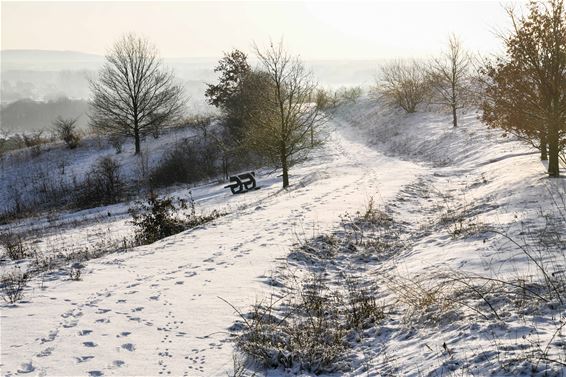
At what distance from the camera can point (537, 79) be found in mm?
11938

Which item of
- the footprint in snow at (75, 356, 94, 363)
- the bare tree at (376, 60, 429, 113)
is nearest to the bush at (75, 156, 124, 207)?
the footprint in snow at (75, 356, 94, 363)

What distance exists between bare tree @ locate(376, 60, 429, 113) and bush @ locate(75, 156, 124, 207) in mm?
26857

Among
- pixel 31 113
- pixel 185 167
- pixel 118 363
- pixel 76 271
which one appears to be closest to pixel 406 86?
pixel 185 167

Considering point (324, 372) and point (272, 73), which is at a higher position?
point (272, 73)

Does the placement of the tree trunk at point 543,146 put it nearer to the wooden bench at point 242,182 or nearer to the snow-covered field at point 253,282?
the snow-covered field at point 253,282

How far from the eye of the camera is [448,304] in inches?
200

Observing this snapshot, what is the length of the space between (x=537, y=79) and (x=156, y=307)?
40.4 ft

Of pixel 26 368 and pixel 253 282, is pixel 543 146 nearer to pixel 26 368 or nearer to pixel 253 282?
pixel 253 282

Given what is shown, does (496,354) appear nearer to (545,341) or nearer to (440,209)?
(545,341)

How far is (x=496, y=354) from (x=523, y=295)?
1.42m

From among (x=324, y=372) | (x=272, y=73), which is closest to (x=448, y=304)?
(x=324, y=372)

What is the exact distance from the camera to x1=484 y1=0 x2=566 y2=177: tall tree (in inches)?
457

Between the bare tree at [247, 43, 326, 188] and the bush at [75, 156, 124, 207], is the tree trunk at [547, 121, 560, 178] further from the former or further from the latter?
the bush at [75, 156, 124, 207]

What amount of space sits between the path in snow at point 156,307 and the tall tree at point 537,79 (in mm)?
6615
